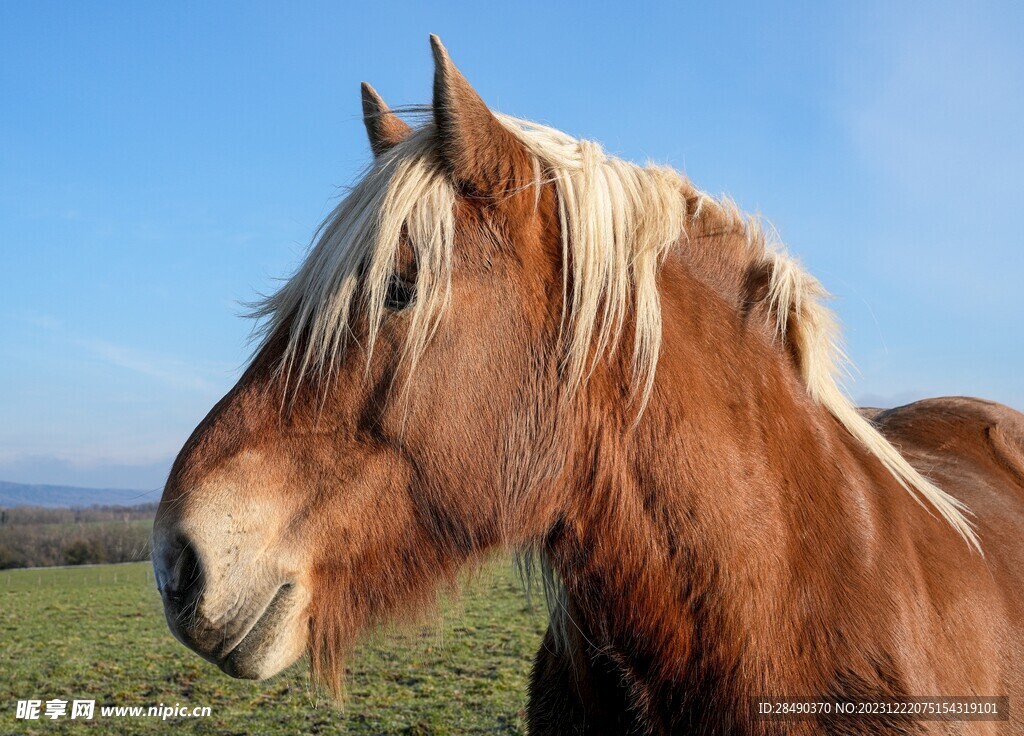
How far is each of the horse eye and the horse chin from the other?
2.54 feet

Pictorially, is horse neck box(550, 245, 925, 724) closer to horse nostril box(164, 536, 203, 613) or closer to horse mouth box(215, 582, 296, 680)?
horse mouth box(215, 582, 296, 680)

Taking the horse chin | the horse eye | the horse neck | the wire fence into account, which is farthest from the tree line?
the horse neck

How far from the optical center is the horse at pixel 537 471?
6.05 ft

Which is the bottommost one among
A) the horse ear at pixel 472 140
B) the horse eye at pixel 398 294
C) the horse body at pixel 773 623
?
the horse body at pixel 773 623

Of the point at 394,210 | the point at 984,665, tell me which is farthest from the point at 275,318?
the point at 984,665

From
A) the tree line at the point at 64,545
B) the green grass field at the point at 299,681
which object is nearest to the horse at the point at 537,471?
the green grass field at the point at 299,681

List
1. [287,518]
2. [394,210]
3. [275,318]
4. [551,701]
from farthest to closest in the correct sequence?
[551,701] < [275,318] < [394,210] < [287,518]

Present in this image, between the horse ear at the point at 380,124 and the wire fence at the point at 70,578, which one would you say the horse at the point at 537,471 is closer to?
the horse ear at the point at 380,124

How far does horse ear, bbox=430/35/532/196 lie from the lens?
6.15 ft

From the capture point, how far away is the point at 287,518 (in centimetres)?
181

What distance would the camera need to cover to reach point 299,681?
10930 millimetres

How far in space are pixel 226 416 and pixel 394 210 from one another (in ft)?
2.36

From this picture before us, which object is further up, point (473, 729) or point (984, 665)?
point (984, 665)

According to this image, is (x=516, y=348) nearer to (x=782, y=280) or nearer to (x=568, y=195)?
(x=568, y=195)
